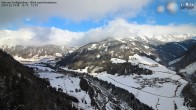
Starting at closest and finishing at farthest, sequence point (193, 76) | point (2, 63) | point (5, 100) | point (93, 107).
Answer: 1. point (5, 100)
2. point (2, 63)
3. point (193, 76)
4. point (93, 107)

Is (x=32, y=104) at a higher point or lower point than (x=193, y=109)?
higher

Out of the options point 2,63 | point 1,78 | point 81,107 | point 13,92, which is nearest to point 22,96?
point 13,92

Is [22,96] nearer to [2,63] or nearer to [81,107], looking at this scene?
[2,63]

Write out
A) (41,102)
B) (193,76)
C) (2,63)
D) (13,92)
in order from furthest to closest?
(193,76) → (2,63) → (41,102) → (13,92)

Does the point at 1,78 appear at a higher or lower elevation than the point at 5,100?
higher

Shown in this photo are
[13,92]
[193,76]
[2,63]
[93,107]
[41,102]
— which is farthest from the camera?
[93,107]

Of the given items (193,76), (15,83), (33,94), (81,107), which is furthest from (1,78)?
(193,76)

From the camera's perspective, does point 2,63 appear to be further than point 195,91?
No

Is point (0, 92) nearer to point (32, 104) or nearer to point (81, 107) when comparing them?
point (32, 104)

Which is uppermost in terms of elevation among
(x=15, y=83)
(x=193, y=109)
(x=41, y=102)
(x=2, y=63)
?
(x=2, y=63)
